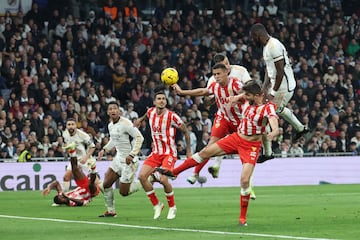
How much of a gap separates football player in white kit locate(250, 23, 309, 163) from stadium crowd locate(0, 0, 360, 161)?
12966mm

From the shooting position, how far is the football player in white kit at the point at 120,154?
63.2ft

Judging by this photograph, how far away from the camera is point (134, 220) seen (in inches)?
711

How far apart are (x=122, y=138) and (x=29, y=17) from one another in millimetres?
15849

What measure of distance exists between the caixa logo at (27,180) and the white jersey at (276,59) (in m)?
13.6

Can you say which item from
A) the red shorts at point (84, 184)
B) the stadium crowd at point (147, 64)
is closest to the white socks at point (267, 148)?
the red shorts at point (84, 184)

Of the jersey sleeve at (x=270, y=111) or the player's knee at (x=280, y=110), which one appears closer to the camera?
the jersey sleeve at (x=270, y=111)

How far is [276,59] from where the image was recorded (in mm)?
17891

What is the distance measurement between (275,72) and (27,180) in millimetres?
14048

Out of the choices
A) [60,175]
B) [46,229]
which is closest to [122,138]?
[46,229]

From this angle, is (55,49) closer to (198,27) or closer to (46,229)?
(198,27)

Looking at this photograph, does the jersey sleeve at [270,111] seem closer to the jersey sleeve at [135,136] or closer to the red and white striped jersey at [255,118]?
the red and white striped jersey at [255,118]

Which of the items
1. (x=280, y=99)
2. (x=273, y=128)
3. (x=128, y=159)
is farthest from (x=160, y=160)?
(x=273, y=128)

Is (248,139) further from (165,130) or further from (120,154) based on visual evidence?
(120,154)

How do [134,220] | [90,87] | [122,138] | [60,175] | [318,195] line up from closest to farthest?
[134,220] < [122,138] < [318,195] < [60,175] < [90,87]
